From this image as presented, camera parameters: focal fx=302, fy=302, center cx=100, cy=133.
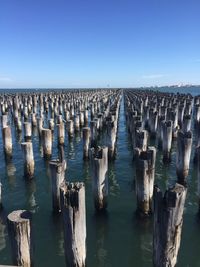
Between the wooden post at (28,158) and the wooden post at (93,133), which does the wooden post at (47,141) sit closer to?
the wooden post at (28,158)

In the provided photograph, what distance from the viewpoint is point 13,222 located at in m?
6.36

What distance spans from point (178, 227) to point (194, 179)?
8.72m

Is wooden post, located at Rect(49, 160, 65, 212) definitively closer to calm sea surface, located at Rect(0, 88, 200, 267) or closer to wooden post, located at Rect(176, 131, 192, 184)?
calm sea surface, located at Rect(0, 88, 200, 267)

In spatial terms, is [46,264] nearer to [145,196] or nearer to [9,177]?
[145,196]

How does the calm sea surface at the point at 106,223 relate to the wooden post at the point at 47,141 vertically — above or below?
below

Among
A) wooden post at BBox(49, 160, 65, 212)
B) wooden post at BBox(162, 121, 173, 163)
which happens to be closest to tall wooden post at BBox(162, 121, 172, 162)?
wooden post at BBox(162, 121, 173, 163)

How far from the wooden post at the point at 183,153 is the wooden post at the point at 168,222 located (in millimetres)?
6003

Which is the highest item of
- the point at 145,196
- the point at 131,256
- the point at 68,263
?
the point at 145,196

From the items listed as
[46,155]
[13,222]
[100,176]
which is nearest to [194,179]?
[100,176]

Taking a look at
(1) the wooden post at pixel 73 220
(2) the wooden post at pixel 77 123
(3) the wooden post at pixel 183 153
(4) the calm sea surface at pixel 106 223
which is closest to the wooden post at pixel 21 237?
(1) the wooden post at pixel 73 220

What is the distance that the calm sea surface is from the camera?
8.99 m

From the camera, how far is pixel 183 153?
12.9m

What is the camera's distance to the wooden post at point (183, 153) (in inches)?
500

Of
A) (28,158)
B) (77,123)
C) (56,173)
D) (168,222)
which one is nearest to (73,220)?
(168,222)
